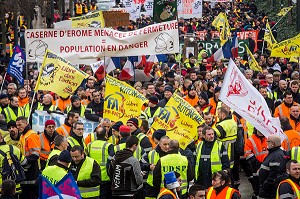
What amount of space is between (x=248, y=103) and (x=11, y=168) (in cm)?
331

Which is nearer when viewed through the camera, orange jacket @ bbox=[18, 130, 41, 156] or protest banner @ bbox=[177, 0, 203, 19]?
orange jacket @ bbox=[18, 130, 41, 156]

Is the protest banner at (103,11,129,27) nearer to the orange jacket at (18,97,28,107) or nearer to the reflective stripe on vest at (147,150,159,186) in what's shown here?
the orange jacket at (18,97,28,107)

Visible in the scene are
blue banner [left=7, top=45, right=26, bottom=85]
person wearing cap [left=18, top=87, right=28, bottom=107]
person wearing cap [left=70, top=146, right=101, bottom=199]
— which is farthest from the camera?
blue banner [left=7, top=45, right=26, bottom=85]

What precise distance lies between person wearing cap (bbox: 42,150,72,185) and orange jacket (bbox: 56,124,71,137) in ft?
9.60

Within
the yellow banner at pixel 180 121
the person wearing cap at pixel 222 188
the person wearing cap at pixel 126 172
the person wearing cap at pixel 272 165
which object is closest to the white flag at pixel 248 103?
the person wearing cap at pixel 272 165

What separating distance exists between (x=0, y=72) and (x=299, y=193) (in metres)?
19.8

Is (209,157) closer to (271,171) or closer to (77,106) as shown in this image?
(271,171)

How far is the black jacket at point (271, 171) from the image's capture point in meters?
13.3

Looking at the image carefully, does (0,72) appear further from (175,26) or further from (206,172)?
(206,172)

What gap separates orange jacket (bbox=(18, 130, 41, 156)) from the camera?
1459 centimetres

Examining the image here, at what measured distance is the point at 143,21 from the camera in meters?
50.4

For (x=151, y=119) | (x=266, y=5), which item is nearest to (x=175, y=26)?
(x=151, y=119)

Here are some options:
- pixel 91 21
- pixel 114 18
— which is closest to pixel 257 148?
pixel 91 21

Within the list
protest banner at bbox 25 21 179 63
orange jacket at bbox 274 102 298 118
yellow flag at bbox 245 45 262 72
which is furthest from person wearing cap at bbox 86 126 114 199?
yellow flag at bbox 245 45 262 72
